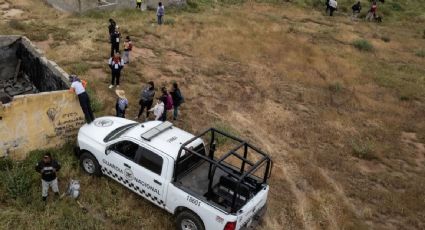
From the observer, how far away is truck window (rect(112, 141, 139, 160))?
32.0 feet

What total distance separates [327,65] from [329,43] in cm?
407

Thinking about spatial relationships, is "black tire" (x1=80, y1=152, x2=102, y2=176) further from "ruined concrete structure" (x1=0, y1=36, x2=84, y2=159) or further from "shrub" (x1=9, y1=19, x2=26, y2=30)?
"shrub" (x1=9, y1=19, x2=26, y2=30)

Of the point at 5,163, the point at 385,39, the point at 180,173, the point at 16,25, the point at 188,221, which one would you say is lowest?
the point at 188,221

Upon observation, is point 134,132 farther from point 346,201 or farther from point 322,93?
point 322,93

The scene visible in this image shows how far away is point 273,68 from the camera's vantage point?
1966 centimetres

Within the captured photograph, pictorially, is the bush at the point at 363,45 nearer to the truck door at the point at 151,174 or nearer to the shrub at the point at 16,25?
the shrub at the point at 16,25

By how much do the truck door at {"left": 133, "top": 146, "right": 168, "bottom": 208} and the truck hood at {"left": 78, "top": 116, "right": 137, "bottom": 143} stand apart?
1.44 metres

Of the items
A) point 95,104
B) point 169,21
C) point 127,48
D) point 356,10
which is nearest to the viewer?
point 95,104

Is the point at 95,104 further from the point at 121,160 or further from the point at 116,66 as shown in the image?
the point at 121,160

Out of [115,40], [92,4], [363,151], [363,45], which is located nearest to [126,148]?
[363,151]

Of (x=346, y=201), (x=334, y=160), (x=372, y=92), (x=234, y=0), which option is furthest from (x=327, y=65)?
(x=234, y=0)

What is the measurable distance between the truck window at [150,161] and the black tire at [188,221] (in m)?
1.07

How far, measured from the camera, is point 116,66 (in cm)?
1466

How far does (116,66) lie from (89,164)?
5.11 meters
